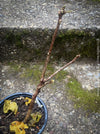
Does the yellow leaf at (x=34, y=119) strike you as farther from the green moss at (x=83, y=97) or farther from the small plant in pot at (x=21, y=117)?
the green moss at (x=83, y=97)

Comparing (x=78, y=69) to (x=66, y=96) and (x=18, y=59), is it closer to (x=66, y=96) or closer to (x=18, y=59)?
(x=66, y=96)

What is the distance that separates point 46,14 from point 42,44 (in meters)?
0.35

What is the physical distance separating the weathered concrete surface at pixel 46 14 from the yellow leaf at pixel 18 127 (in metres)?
0.86

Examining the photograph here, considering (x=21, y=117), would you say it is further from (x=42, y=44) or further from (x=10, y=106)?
(x=42, y=44)

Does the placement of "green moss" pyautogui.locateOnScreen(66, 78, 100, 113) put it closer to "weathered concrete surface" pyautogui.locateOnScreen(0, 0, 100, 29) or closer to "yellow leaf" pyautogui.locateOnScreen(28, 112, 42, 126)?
"yellow leaf" pyautogui.locateOnScreen(28, 112, 42, 126)

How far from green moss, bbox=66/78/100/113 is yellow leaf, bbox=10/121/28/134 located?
0.49 meters

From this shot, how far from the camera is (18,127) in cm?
103

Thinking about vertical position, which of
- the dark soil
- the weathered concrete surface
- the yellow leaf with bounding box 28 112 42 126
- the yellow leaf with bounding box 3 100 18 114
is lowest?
the dark soil

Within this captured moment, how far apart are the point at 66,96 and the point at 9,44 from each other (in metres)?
0.76

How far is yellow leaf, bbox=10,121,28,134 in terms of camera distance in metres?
1.02

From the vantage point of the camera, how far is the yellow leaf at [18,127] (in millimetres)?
1019

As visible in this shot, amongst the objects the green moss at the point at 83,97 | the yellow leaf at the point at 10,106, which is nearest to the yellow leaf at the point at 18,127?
the yellow leaf at the point at 10,106

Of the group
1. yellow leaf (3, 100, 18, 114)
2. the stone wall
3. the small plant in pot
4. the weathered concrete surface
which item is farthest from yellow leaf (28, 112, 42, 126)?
the weathered concrete surface

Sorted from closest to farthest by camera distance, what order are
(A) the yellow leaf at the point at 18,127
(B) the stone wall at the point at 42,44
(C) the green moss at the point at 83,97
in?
(A) the yellow leaf at the point at 18,127 → (C) the green moss at the point at 83,97 → (B) the stone wall at the point at 42,44
